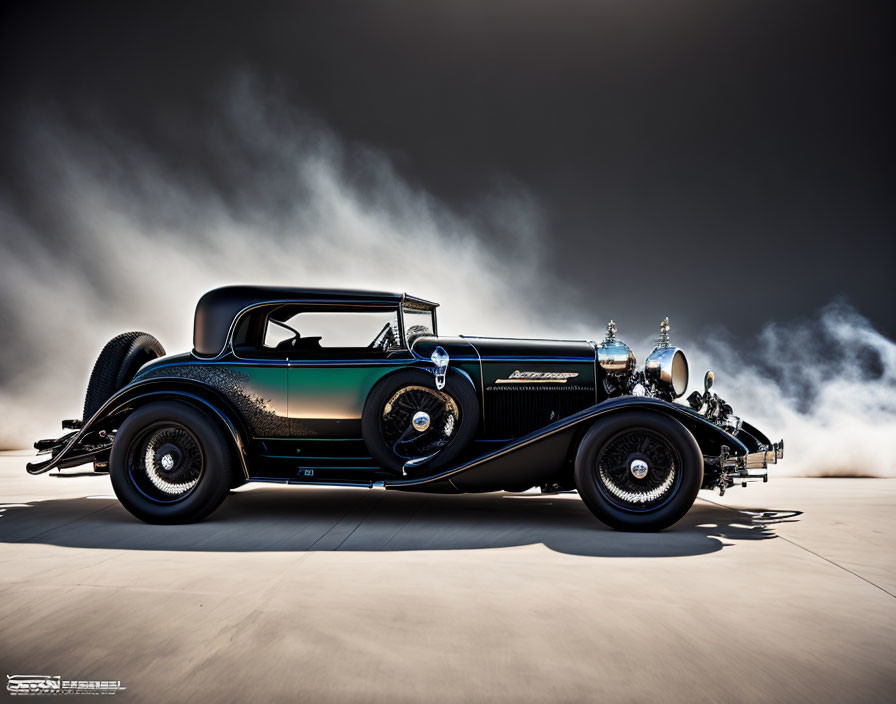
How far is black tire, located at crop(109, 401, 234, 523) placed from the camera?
4.54m

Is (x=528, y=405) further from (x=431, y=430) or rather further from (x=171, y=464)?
(x=171, y=464)

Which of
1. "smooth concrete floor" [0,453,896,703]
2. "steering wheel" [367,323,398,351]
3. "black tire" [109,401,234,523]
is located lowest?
"smooth concrete floor" [0,453,896,703]

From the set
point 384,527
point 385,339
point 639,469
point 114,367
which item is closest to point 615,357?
point 639,469

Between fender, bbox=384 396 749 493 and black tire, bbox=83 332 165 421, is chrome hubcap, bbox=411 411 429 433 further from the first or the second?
black tire, bbox=83 332 165 421

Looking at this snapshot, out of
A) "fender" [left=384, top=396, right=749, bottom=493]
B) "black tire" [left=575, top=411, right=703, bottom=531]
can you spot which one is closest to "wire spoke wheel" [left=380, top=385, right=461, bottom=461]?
"fender" [left=384, top=396, right=749, bottom=493]

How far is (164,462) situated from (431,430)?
6.04 feet

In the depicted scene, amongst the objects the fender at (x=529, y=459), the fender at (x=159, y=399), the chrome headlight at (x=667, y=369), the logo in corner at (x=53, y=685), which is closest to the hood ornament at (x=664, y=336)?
the chrome headlight at (x=667, y=369)

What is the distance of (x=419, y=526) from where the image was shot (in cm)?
439

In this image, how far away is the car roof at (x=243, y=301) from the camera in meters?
4.96

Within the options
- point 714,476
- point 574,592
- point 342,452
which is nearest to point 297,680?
point 574,592

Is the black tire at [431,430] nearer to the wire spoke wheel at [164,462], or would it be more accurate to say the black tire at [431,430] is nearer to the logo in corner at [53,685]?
the wire spoke wheel at [164,462]

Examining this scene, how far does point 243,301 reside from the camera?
5.03 meters

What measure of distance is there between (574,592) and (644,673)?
32.0 inches

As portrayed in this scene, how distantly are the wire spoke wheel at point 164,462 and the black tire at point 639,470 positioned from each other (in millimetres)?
2618
